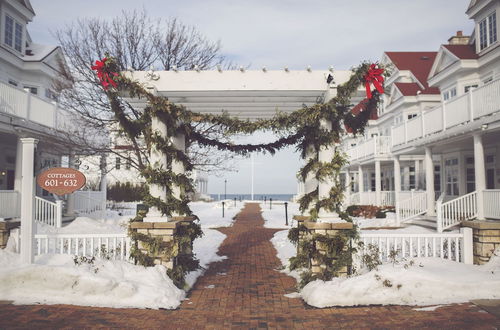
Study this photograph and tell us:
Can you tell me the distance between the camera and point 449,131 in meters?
12.8

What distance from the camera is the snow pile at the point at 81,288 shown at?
5.64m

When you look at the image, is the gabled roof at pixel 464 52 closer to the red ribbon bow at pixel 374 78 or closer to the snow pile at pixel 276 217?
the snow pile at pixel 276 217

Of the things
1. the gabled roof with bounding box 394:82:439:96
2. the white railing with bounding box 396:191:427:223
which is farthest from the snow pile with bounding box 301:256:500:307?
the gabled roof with bounding box 394:82:439:96

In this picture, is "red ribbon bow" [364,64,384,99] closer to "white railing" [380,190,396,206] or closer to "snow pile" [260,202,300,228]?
"snow pile" [260,202,300,228]

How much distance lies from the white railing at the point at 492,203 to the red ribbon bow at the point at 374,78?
20.6 ft

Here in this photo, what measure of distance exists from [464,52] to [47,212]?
59.7ft

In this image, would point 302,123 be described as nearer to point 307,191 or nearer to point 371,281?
point 307,191

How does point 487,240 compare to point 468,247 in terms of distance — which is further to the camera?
point 468,247

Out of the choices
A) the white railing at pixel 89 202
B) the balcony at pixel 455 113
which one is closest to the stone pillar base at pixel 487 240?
the balcony at pixel 455 113

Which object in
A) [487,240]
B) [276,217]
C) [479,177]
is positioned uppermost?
[479,177]

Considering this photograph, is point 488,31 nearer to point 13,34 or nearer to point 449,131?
point 449,131

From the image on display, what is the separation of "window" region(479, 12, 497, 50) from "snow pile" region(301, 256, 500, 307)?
43.0 feet

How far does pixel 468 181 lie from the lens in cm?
1709

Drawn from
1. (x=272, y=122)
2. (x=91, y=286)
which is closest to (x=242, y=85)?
(x=272, y=122)
